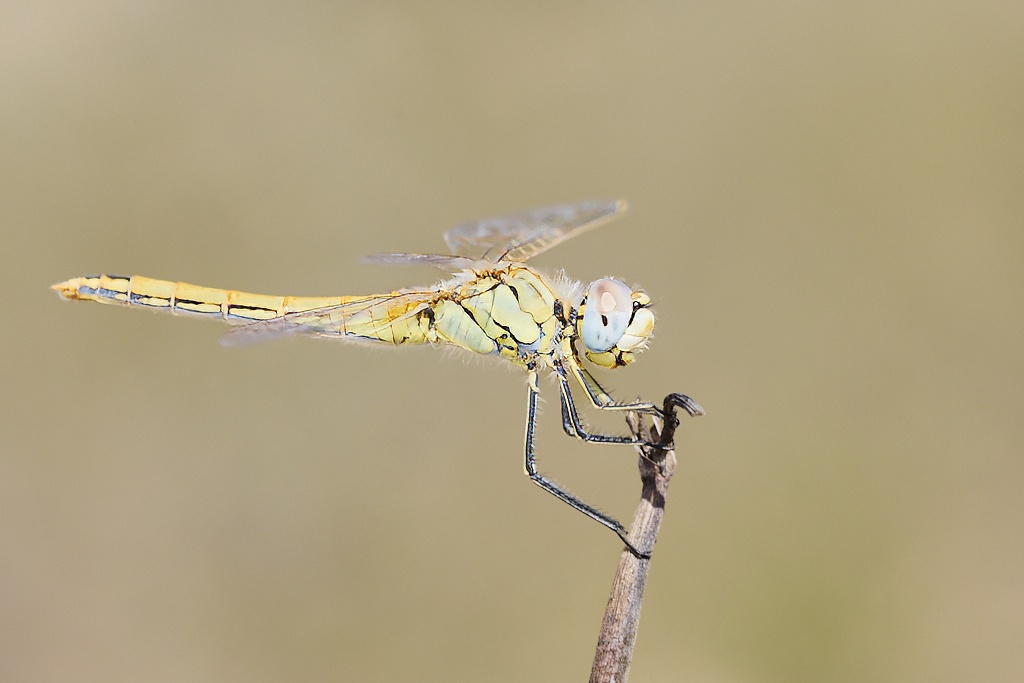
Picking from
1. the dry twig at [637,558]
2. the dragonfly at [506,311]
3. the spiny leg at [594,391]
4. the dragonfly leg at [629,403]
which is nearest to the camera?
the dry twig at [637,558]

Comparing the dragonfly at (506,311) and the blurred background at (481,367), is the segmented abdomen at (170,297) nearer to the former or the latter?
the dragonfly at (506,311)

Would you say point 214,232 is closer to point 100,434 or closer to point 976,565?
point 100,434

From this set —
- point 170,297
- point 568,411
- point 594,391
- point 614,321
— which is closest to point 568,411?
point 568,411

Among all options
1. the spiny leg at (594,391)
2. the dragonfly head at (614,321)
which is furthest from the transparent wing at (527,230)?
the spiny leg at (594,391)

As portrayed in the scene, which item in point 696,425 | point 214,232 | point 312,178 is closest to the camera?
point 696,425

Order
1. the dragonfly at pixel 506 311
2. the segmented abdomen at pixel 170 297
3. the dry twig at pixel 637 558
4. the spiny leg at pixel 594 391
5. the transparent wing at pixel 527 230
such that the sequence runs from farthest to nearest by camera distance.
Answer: the segmented abdomen at pixel 170 297, the transparent wing at pixel 527 230, the dragonfly at pixel 506 311, the spiny leg at pixel 594 391, the dry twig at pixel 637 558

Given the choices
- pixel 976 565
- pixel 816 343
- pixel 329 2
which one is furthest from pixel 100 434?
pixel 976 565
